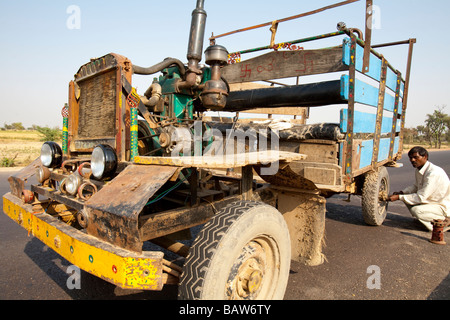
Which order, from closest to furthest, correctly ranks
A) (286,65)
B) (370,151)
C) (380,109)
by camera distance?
(370,151) → (380,109) → (286,65)

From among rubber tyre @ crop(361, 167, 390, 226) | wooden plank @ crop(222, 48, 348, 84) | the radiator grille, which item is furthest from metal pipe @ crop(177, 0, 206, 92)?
rubber tyre @ crop(361, 167, 390, 226)

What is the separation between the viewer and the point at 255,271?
81.0 inches

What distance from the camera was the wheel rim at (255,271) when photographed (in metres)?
1.97

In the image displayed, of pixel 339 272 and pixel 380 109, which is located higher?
pixel 380 109

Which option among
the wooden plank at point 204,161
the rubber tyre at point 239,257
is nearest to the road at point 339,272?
the rubber tyre at point 239,257

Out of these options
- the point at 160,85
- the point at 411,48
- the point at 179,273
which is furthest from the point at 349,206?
the point at 179,273

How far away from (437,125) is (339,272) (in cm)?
4754

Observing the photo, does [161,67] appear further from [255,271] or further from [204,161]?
[255,271]

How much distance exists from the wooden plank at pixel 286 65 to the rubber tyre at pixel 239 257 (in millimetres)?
2797

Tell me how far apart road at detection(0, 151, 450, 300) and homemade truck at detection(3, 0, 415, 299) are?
36cm

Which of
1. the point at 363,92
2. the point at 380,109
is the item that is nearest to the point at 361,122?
the point at 363,92

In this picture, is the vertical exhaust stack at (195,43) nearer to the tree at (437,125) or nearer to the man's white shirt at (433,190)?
the man's white shirt at (433,190)

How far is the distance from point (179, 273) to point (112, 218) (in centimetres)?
57
